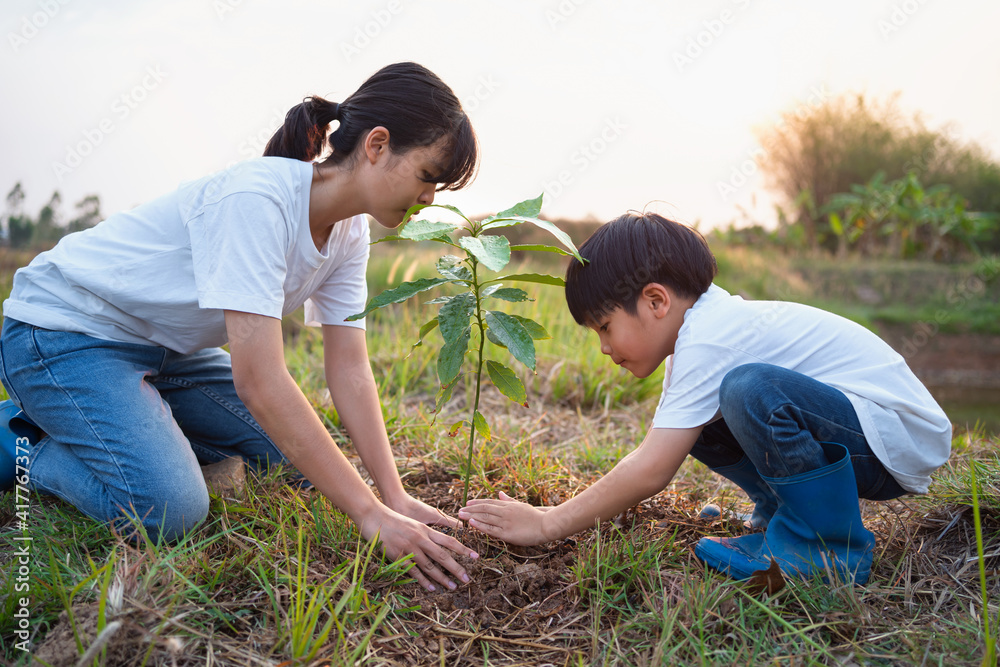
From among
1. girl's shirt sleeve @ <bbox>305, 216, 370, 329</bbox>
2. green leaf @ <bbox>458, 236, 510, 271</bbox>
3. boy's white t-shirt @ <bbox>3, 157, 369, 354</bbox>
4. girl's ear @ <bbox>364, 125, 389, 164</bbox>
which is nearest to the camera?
green leaf @ <bbox>458, 236, 510, 271</bbox>

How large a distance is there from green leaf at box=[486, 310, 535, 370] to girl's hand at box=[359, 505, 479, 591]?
1.42 feet

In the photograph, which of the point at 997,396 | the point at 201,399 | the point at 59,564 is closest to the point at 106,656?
the point at 59,564

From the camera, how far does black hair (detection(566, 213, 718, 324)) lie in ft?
4.52

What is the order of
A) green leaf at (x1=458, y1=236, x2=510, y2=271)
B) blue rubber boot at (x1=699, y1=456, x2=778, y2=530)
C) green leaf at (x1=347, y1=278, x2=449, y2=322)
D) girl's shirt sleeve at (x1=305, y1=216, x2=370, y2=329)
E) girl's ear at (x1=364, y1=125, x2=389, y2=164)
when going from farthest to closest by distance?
1. girl's shirt sleeve at (x1=305, y1=216, x2=370, y2=329)
2. blue rubber boot at (x1=699, y1=456, x2=778, y2=530)
3. girl's ear at (x1=364, y1=125, x2=389, y2=164)
4. green leaf at (x1=347, y1=278, x2=449, y2=322)
5. green leaf at (x1=458, y1=236, x2=510, y2=271)

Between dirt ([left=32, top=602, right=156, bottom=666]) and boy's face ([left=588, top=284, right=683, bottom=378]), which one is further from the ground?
boy's face ([left=588, top=284, right=683, bottom=378])

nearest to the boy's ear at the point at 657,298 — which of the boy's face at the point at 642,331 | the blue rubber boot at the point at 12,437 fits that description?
the boy's face at the point at 642,331

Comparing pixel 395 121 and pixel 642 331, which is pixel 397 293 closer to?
pixel 395 121

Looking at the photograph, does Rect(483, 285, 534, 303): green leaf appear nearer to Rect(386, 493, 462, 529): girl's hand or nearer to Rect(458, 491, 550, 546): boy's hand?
Rect(458, 491, 550, 546): boy's hand

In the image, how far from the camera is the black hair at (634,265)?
4.52 feet

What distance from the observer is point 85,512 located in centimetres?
147

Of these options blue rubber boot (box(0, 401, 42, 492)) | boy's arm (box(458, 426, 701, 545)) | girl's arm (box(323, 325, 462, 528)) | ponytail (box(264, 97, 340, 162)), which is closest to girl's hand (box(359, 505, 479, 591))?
boy's arm (box(458, 426, 701, 545))

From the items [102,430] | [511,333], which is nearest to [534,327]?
[511,333]

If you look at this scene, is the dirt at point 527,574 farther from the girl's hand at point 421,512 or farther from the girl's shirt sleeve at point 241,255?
the girl's shirt sleeve at point 241,255

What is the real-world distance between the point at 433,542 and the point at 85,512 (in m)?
0.89
